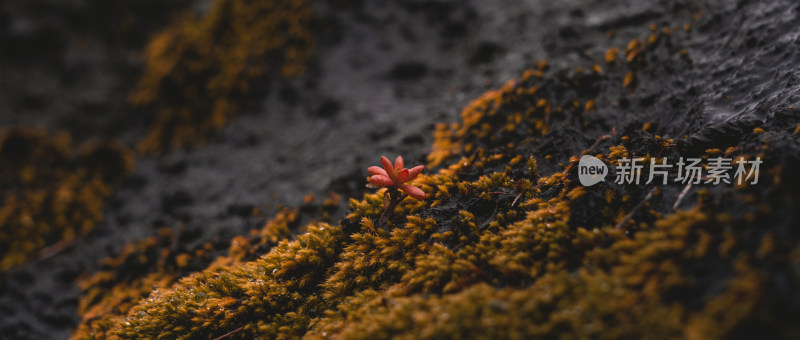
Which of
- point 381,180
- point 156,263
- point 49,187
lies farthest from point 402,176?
point 49,187

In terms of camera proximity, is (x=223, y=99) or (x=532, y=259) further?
(x=223, y=99)

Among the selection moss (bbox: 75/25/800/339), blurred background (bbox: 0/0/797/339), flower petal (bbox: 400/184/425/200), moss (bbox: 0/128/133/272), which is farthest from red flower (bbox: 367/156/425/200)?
moss (bbox: 0/128/133/272)

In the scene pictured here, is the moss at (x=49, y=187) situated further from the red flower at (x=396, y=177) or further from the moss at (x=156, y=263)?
the red flower at (x=396, y=177)

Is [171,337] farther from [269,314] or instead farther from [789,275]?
[789,275]

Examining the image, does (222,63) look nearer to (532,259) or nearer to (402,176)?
(402,176)

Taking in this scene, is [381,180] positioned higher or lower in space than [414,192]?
higher
